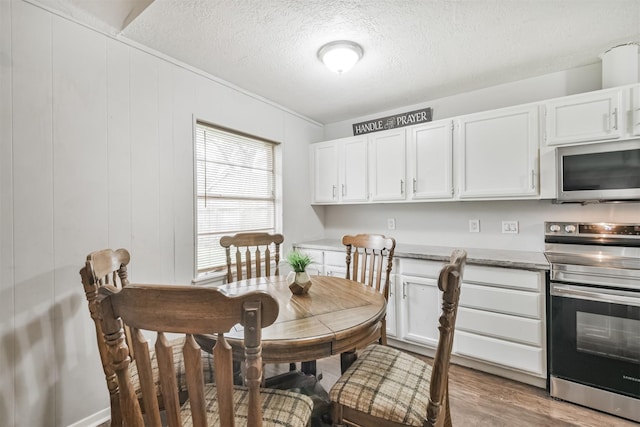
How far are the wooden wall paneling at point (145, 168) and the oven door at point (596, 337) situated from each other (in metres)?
2.77

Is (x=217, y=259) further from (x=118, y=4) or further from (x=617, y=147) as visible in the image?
(x=617, y=147)

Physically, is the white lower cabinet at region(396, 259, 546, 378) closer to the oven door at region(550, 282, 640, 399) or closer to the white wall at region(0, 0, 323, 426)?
the oven door at region(550, 282, 640, 399)

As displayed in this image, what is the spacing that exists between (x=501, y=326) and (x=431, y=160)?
147 centimetres

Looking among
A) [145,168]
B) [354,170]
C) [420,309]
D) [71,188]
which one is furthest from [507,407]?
[71,188]

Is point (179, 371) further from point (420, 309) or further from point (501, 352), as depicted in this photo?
point (501, 352)

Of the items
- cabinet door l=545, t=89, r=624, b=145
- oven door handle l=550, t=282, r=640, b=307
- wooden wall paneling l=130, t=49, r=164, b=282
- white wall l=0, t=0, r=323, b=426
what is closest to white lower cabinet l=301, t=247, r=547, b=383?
oven door handle l=550, t=282, r=640, b=307

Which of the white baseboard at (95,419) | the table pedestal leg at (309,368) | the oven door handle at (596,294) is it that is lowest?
the white baseboard at (95,419)

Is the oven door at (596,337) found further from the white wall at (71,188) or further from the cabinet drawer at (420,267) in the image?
the white wall at (71,188)

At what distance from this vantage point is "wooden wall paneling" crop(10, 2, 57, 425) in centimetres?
150

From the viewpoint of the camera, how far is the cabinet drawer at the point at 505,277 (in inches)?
80.4

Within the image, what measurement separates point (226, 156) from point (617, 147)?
2.98 metres

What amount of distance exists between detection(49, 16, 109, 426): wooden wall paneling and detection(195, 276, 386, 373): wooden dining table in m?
0.88

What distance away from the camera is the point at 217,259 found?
8.46 feet

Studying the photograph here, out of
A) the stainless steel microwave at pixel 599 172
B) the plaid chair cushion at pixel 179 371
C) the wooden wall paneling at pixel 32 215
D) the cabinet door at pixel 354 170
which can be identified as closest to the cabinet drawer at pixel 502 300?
the stainless steel microwave at pixel 599 172
